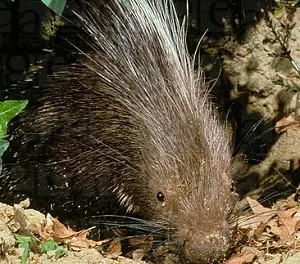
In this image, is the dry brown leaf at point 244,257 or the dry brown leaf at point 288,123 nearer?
the dry brown leaf at point 244,257

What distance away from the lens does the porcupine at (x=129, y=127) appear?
415 centimetres

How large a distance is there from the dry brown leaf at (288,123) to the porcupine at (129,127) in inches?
23.3

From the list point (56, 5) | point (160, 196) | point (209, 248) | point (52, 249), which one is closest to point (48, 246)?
point (52, 249)

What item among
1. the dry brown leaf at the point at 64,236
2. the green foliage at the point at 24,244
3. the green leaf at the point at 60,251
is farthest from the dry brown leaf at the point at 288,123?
the green foliage at the point at 24,244

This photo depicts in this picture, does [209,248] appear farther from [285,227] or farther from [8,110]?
[8,110]

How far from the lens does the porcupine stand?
4.15m

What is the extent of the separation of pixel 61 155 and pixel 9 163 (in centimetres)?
40

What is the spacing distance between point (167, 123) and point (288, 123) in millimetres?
1073

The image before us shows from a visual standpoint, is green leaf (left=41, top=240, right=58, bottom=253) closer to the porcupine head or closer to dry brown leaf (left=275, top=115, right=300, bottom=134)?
the porcupine head

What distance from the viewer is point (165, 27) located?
469cm

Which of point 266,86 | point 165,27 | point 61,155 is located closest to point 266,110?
point 266,86

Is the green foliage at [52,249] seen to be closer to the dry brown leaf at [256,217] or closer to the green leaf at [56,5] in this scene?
the dry brown leaf at [256,217]

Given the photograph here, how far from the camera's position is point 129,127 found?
4.59 meters

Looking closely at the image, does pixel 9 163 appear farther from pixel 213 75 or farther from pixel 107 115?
pixel 213 75
